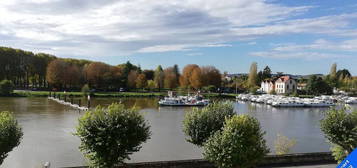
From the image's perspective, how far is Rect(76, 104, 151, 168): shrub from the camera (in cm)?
1470

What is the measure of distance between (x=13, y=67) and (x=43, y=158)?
265 ft

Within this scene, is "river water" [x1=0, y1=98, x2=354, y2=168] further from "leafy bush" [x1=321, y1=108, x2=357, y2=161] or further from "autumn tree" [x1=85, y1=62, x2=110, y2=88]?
"autumn tree" [x1=85, y1=62, x2=110, y2=88]

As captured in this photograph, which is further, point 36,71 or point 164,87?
point 164,87

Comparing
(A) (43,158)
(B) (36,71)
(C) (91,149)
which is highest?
(B) (36,71)

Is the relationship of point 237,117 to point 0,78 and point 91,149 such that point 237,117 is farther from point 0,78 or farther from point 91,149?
point 0,78

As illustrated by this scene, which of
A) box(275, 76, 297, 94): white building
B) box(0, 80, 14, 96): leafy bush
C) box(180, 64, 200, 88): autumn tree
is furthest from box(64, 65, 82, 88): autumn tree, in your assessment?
box(275, 76, 297, 94): white building

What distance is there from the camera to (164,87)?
120625 mm

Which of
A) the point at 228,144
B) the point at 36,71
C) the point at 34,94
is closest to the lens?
the point at 228,144

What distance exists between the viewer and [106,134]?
579 inches

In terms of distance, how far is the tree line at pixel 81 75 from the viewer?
308 ft

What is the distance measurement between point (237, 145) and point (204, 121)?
334 centimetres

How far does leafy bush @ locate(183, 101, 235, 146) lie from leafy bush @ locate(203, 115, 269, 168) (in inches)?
88.8

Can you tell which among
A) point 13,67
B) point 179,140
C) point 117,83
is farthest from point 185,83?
point 179,140

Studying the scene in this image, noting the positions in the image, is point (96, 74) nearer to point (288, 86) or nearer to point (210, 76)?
point (210, 76)
